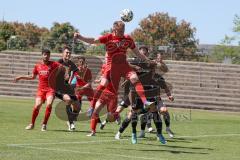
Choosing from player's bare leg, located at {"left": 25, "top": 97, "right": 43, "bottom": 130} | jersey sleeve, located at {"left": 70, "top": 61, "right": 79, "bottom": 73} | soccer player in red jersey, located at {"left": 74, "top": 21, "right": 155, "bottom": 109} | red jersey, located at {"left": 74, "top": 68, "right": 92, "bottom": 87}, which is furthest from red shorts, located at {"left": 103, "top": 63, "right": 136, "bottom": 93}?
red jersey, located at {"left": 74, "top": 68, "right": 92, "bottom": 87}

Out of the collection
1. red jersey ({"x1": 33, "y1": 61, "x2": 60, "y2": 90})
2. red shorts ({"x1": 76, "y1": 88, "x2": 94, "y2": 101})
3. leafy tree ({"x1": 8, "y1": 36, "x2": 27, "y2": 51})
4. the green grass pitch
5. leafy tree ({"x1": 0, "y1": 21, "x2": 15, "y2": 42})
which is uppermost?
leafy tree ({"x1": 0, "y1": 21, "x2": 15, "y2": 42})

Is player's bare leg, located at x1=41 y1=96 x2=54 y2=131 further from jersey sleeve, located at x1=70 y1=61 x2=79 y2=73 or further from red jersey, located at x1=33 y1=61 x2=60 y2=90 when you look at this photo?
jersey sleeve, located at x1=70 y1=61 x2=79 y2=73

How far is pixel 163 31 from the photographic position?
317ft

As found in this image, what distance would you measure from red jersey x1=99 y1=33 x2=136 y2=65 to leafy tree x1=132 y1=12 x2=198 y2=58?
78.2 m

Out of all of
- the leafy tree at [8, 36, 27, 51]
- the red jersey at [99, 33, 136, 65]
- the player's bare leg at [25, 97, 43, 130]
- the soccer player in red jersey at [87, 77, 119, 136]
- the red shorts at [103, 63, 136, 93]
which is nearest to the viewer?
the red jersey at [99, 33, 136, 65]

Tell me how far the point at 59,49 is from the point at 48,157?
44126 mm

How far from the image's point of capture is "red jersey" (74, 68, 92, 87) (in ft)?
70.8

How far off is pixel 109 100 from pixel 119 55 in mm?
3117

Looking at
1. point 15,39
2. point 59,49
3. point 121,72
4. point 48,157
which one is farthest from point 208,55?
point 48,157

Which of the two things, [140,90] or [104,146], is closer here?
[104,146]

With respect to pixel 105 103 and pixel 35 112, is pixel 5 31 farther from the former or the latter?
pixel 105 103

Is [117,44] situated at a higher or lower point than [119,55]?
higher

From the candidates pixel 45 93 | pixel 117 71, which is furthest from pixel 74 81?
pixel 117 71

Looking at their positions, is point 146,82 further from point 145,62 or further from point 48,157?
point 48,157
